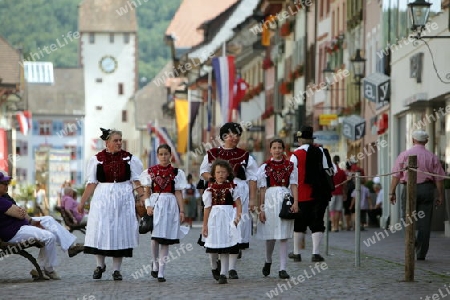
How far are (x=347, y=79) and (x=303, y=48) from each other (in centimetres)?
1078

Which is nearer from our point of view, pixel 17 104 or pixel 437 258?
pixel 437 258

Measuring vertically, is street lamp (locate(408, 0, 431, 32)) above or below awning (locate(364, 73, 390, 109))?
above

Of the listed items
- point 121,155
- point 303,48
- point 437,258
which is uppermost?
point 303,48

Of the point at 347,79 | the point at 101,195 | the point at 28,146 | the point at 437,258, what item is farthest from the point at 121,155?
the point at 28,146

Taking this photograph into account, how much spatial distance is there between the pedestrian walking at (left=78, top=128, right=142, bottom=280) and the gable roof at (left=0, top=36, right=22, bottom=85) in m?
69.1

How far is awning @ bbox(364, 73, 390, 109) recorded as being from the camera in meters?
37.0

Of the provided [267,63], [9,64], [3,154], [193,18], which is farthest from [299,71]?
[193,18]

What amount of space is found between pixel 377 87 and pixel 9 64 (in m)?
54.3

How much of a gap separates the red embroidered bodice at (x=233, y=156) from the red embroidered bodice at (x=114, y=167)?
0.92 metres

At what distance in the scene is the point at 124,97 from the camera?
166 meters

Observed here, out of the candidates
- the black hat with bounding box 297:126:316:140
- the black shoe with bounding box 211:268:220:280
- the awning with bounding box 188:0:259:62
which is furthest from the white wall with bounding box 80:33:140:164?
the black shoe with bounding box 211:268:220:280

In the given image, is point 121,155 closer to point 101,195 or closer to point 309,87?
point 101,195

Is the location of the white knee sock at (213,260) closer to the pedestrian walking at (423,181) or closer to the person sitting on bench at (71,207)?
the pedestrian walking at (423,181)

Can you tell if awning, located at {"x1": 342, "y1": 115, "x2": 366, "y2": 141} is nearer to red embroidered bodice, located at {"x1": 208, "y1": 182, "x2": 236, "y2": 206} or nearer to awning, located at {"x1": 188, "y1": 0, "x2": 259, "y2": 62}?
red embroidered bodice, located at {"x1": 208, "y1": 182, "x2": 236, "y2": 206}
